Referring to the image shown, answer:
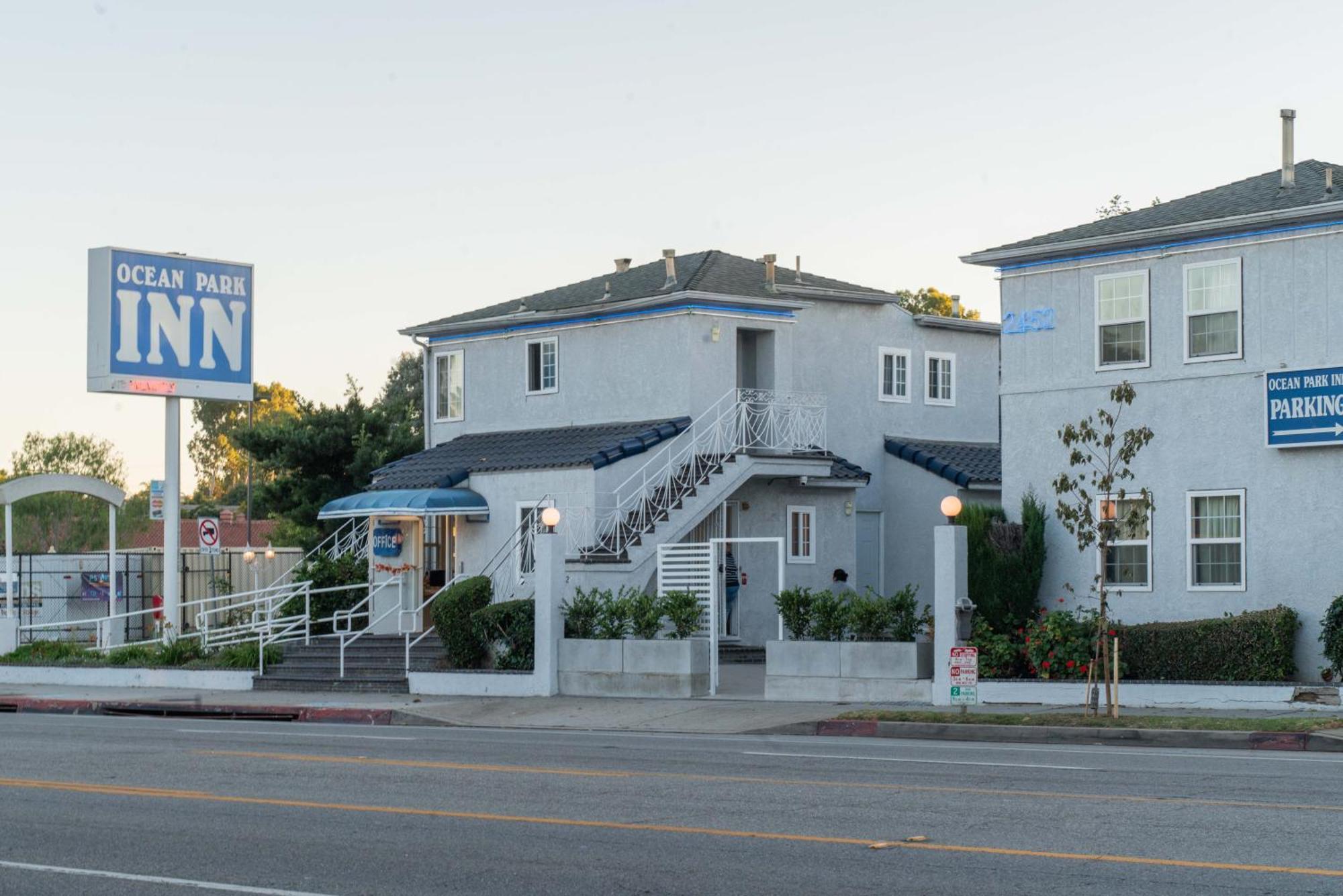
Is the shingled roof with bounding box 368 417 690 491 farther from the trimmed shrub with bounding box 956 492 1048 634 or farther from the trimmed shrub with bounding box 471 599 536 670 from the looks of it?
the trimmed shrub with bounding box 956 492 1048 634

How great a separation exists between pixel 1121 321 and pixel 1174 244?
1370mm

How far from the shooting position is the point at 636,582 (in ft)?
94.7

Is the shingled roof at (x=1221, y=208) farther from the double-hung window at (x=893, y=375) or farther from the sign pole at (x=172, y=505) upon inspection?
the sign pole at (x=172, y=505)

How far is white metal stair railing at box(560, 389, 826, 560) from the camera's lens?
29797 mm

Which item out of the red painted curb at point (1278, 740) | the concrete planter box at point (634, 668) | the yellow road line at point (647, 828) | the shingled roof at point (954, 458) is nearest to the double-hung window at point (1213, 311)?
the red painted curb at point (1278, 740)

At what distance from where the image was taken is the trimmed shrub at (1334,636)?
71.5 feet

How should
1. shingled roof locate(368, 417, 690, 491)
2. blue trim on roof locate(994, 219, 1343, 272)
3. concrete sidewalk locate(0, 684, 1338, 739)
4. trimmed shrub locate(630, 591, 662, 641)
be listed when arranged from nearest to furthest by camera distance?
concrete sidewalk locate(0, 684, 1338, 739) → blue trim on roof locate(994, 219, 1343, 272) → trimmed shrub locate(630, 591, 662, 641) → shingled roof locate(368, 417, 690, 491)

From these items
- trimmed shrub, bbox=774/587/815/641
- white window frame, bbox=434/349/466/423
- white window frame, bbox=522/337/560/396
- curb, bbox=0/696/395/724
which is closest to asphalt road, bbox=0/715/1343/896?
curb, bbox=0/696/395/724

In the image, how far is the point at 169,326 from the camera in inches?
1320

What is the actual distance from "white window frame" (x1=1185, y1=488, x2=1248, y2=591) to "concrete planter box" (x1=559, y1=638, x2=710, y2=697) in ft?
22.9

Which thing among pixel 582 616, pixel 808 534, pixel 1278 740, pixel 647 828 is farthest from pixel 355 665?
pixel 647 828

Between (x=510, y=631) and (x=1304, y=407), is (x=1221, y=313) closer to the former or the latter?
(x=1304, y=407)

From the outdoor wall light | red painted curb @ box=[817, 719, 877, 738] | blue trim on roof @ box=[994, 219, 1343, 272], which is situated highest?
blue trim on roof @ box=[994, 219, 1343, 272]

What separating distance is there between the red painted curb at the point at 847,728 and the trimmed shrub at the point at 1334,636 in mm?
6045
